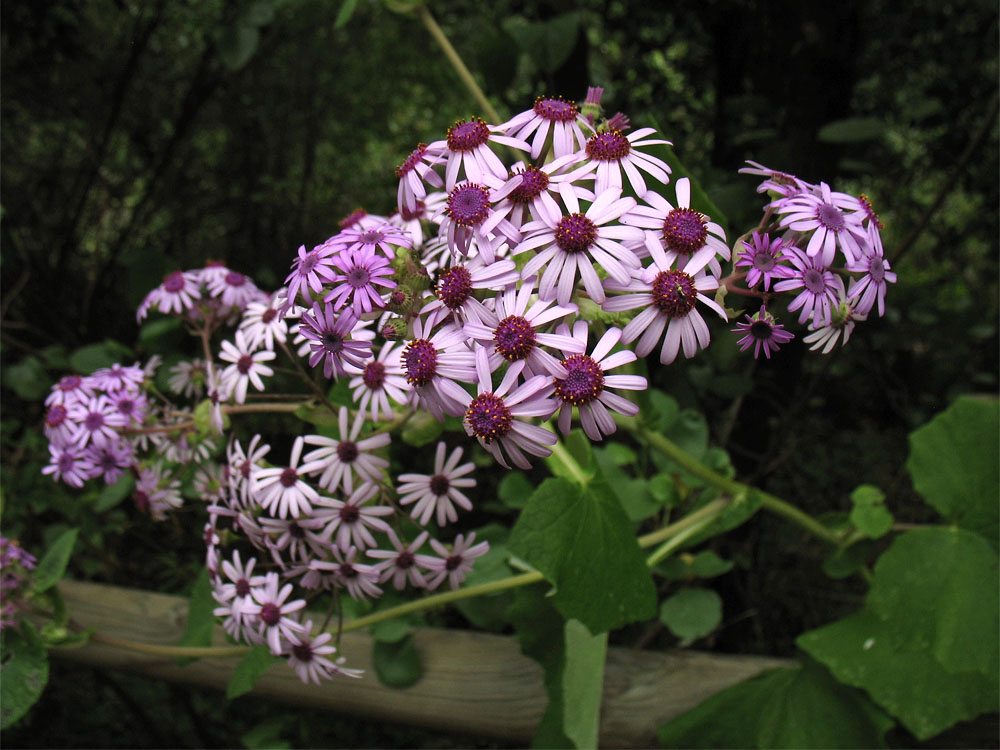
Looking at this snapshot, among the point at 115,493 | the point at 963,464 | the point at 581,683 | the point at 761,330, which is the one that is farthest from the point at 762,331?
the point at 115,493

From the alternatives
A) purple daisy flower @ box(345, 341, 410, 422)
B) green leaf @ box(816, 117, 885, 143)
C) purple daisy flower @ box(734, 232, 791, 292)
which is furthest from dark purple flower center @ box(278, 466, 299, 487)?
green leaf @ box(816, 117, 885, 143)

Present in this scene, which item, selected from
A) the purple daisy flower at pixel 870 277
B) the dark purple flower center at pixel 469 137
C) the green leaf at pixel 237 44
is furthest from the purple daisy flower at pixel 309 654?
the green leaf at pixel 237 44

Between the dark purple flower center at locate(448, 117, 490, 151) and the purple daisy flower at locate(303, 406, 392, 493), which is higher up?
the dark purple flower center at locate(448, 117, 490, 151)

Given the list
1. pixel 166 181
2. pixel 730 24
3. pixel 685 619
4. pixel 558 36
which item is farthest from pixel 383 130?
pixel 685 619

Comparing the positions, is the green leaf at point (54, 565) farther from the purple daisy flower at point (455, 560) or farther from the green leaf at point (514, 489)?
the green leaf at point (514, 489)

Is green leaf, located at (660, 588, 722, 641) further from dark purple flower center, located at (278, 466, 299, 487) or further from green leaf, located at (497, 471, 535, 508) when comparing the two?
dark purple flower center, located at (278, 466, 299, 487)

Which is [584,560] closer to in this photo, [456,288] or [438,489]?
[438,489]
